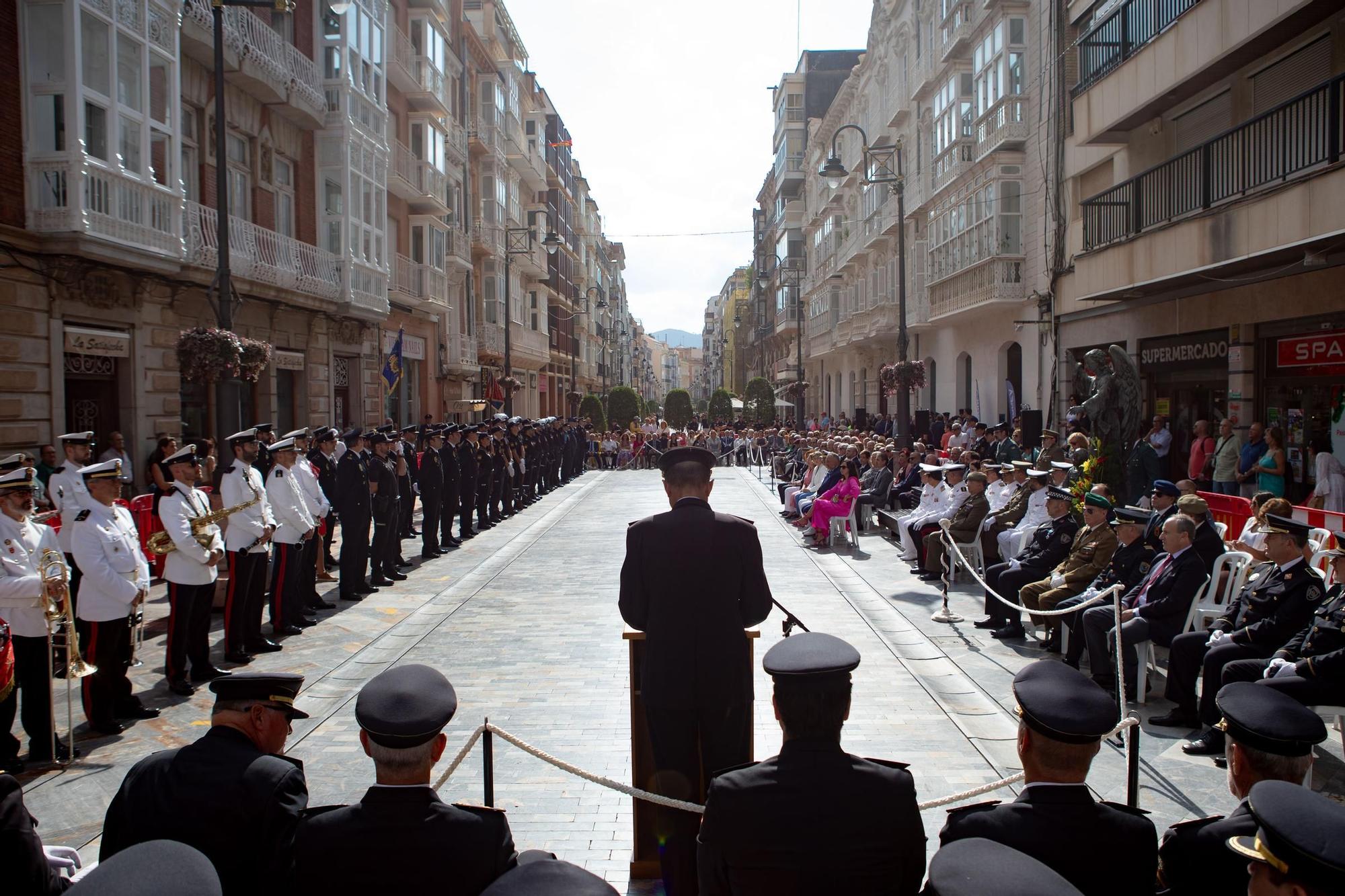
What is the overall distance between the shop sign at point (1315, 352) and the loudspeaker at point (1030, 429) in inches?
227

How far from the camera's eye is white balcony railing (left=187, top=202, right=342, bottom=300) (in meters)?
17.8

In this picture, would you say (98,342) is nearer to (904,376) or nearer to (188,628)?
(188,628)

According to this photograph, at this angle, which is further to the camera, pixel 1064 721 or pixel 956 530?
pixel 956 530

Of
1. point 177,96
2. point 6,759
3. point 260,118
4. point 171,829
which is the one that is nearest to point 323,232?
point 260,118

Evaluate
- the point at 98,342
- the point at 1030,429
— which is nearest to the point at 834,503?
the point at 1030,429

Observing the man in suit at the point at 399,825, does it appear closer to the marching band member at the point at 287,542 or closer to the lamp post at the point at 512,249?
the marching band member at the point at 287,542

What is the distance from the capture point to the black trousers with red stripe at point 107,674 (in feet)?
23.2

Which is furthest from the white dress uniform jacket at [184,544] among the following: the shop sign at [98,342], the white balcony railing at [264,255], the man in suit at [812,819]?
the white balcony railing at [264,255]

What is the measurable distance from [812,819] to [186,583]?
7.02 m

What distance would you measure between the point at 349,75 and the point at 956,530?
19.7 metres

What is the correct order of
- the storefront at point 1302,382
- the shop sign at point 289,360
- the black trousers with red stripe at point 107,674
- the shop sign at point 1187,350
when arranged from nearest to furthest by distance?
the black trousers with red stripe at point 107,674 → the storefront at point 1302,382 → the shop sign at point 1187,350 → the shop sign at point 289,360

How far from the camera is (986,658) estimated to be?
9086 millimetres

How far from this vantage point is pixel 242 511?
942cm

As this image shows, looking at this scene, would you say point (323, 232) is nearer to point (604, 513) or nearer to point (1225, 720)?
point (604, 513)
